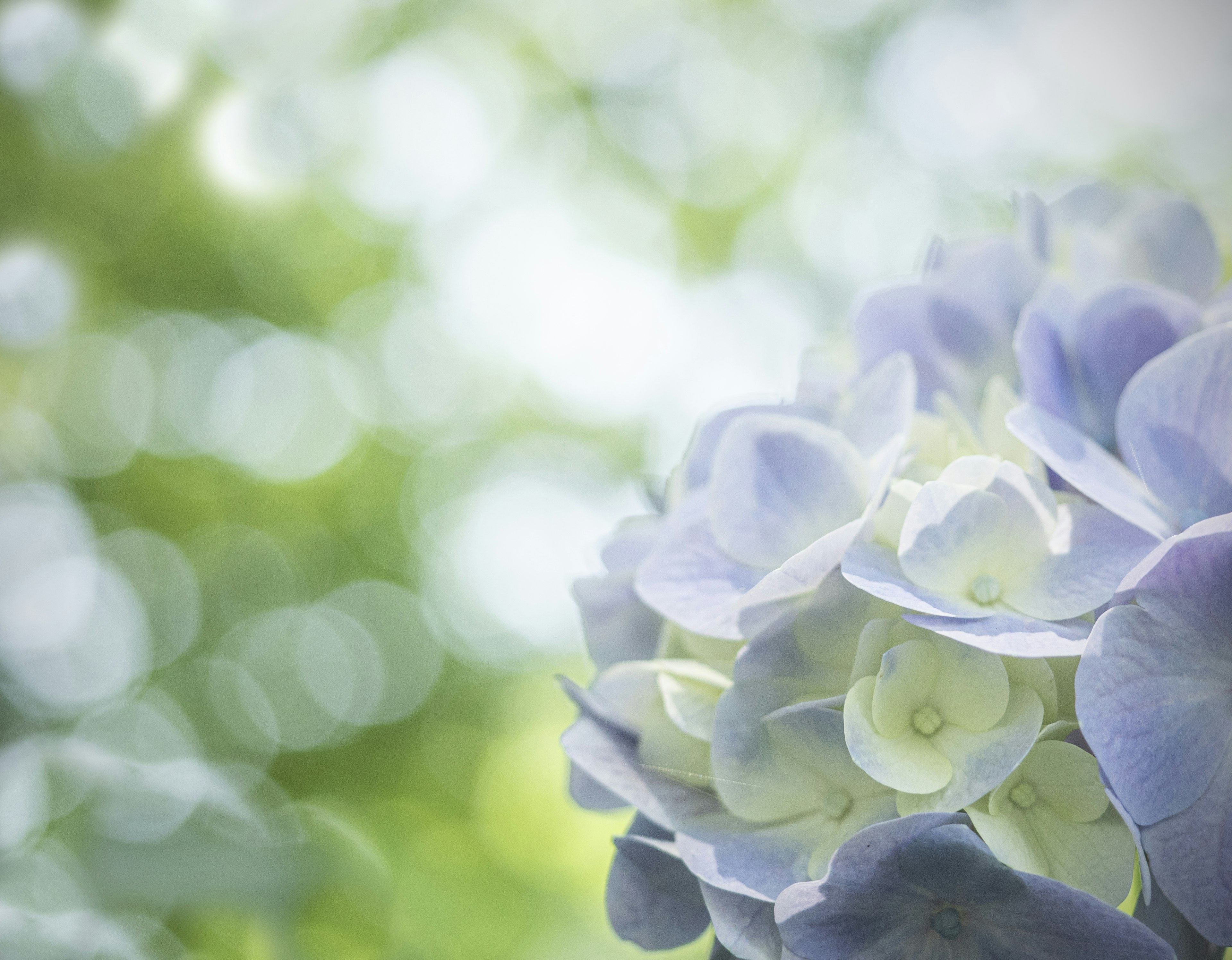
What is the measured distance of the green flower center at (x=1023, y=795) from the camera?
0.48 feet

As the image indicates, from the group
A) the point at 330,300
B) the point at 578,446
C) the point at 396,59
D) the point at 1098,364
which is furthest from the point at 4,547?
the point at 1098,364

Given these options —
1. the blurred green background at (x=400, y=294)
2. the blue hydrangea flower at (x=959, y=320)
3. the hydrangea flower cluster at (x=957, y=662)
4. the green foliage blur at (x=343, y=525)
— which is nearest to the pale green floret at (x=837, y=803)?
the hydrangea flower cluster at (x=957, y=662)

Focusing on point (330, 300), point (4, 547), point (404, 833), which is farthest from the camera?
point (330, 300)

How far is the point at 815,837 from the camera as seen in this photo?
0.53 ft

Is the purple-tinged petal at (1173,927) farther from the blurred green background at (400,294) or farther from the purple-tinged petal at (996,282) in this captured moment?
the blurred green background at (400,294)

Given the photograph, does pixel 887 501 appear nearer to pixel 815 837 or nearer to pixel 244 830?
pixel 815 837

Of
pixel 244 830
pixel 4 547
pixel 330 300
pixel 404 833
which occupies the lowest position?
pixel 4 547

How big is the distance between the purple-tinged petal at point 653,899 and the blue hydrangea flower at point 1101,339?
5.3 inches

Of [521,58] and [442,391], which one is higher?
[521,58]

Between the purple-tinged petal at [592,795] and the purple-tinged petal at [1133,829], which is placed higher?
the purple-tinged petal at [1133,829]

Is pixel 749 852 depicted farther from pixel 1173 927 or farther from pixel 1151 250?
pixel 1151 250

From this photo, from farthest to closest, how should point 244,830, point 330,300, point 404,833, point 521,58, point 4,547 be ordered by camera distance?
point 521,58 < point 330,300 < point 4,547 < point 404,833 < point 244,830

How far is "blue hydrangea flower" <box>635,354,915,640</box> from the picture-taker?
17 centimetres

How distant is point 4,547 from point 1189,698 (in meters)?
1.85
